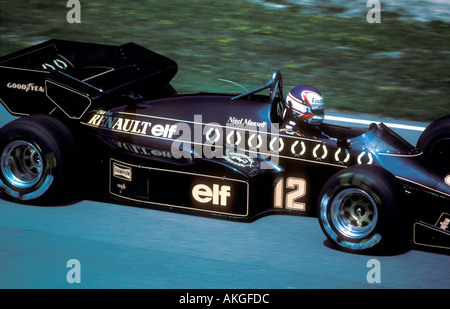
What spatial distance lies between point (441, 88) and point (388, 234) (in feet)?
20.2

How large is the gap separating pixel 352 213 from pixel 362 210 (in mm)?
81

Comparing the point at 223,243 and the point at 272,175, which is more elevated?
the point at 272,175

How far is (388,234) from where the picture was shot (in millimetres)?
6062

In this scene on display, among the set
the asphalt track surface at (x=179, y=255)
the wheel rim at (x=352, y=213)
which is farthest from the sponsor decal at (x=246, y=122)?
the wheel rim at (x=352, y=213)

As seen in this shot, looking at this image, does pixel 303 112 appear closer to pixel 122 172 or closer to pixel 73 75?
pixel 122 172

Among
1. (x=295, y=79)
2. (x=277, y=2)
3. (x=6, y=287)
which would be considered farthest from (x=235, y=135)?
(x=277, y=2)

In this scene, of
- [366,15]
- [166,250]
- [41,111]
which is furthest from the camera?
[366,15]

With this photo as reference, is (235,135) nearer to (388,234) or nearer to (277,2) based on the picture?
(388,234)

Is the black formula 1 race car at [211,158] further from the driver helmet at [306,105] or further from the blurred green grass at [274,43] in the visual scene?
the blurred green grass at [274,43]

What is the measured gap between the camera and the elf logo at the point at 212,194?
6.88m

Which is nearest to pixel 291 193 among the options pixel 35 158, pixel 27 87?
pixel 35 158

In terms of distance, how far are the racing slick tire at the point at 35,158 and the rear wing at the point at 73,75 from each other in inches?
12.9

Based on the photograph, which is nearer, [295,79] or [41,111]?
[41,111]

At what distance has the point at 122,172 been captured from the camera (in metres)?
7.21
